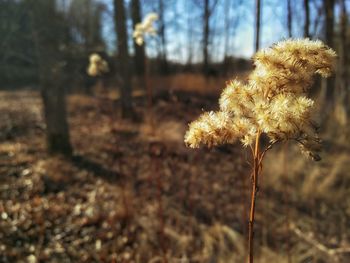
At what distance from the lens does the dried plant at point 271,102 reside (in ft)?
3.75

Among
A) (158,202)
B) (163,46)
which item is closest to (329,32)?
(158,202)

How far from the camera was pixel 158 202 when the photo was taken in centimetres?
450

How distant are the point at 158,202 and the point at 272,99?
11.2 ft

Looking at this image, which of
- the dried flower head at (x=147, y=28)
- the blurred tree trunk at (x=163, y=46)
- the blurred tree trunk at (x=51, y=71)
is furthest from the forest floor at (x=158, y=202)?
the blurred tree trunk at (x=163, y=46)

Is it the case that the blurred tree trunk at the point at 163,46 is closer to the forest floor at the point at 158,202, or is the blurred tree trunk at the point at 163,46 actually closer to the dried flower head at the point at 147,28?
the forest floor at the point at 158,202

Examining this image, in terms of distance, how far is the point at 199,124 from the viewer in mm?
1293

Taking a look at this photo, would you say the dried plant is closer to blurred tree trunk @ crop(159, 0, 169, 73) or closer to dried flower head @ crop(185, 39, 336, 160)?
dried flower head @ crop(185, 39, 336, 160)

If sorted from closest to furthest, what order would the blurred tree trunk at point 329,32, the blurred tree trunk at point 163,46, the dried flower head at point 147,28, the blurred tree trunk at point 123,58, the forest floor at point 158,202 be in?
the forest floor at point 158,202 → the dried flower head at point 147,28 → the blurred tree trunk at point 329,32 → the blurred tree trunk at point 123,58 → the blurred tree trunk at point 163,46

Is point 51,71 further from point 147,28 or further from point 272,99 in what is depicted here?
point 272,99

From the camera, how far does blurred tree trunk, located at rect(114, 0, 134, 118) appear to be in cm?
827

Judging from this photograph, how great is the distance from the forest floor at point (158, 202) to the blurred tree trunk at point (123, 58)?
44.9 inches

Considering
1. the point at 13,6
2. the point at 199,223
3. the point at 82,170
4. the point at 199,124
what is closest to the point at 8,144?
the point at 82,170

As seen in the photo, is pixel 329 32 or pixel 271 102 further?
pixel 329 32

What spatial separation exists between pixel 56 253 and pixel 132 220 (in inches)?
35.1
